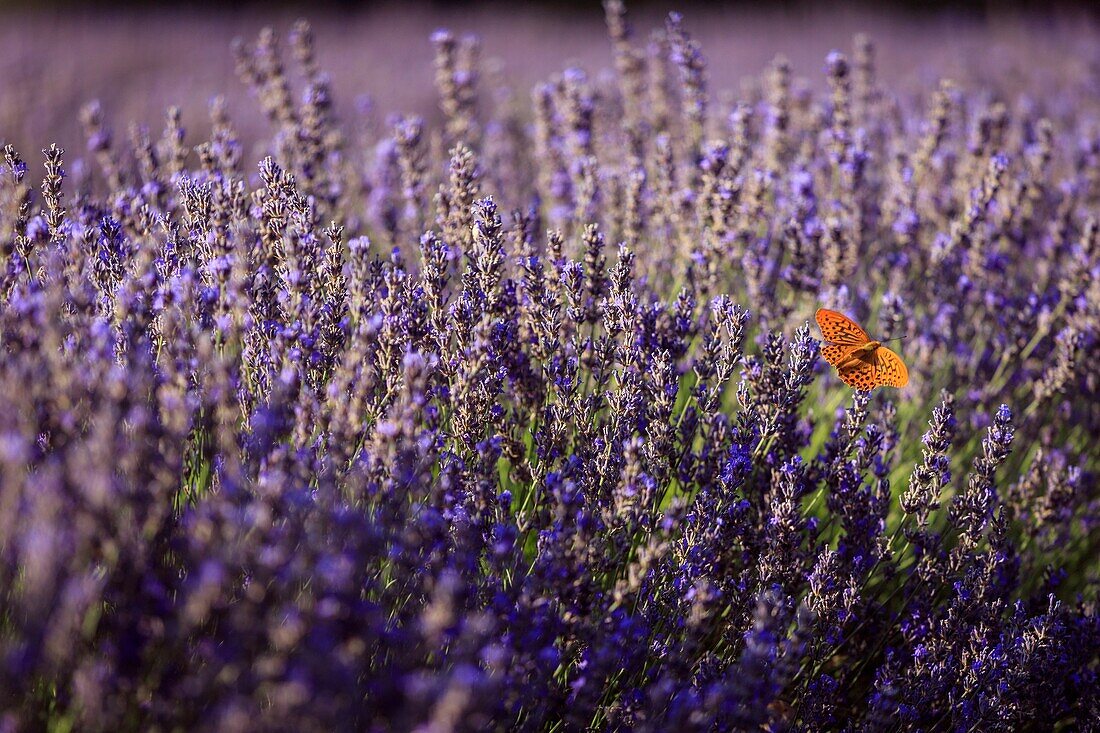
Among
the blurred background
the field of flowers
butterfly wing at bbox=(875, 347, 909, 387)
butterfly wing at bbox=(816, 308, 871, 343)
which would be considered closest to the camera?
the field of flowers

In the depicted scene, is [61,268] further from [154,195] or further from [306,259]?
[154,195]

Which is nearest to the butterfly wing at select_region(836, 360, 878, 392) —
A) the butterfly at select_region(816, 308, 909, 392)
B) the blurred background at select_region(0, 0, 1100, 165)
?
the butterfly at select_region(816, 308, 909, 392)

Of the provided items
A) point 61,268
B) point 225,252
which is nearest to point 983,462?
point 225,252

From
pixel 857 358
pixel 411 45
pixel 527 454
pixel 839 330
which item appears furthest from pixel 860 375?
pixel 411 45

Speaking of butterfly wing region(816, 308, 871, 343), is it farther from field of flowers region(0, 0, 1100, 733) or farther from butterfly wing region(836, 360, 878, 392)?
field of flowers region(0, 0, 1100, 733)

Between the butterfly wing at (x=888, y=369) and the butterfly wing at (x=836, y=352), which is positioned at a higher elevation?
the butterfly wing at (x=836, y=352)

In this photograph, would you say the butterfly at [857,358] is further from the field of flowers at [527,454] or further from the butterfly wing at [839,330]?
the field of flowers at [527,454]

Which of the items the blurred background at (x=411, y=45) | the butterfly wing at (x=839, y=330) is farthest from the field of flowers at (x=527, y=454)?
the blurred background at (x=411, y=45)
